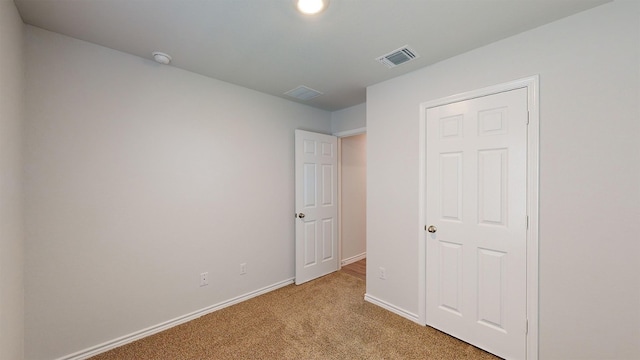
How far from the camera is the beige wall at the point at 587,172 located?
1.41 m

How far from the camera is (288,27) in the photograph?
5.57ft

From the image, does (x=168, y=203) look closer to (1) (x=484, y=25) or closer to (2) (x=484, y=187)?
(2) (x=484, y=187)

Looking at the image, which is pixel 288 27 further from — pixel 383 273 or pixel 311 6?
pixel 383 273

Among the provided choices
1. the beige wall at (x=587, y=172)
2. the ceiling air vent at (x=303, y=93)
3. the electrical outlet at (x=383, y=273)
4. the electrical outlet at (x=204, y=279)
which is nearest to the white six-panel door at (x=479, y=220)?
the beige wall at (x=587, y=172)

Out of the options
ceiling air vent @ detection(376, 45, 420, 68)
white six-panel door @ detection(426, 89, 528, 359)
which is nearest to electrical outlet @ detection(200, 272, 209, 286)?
white six-panel door @ detection(426, 89, 528, 359)

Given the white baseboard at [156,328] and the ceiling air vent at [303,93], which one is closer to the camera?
the white baseboard at [156,328]

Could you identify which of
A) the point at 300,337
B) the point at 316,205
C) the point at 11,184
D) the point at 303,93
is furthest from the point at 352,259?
the point at 11,184

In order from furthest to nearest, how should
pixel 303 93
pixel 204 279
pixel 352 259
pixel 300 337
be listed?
1. pixel 352 259
2. pixel 303 93
3. pixel 204 279
4. pixel 300 337

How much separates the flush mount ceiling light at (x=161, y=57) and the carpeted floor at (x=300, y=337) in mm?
2414

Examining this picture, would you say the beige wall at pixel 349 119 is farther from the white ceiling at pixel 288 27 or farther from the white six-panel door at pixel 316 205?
the white ceiling at pixel 288 27

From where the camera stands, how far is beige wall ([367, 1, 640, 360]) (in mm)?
1414

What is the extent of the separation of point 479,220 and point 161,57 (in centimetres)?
300

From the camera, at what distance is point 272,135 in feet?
10.1

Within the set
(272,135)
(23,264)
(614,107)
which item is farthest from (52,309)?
(614,107)
